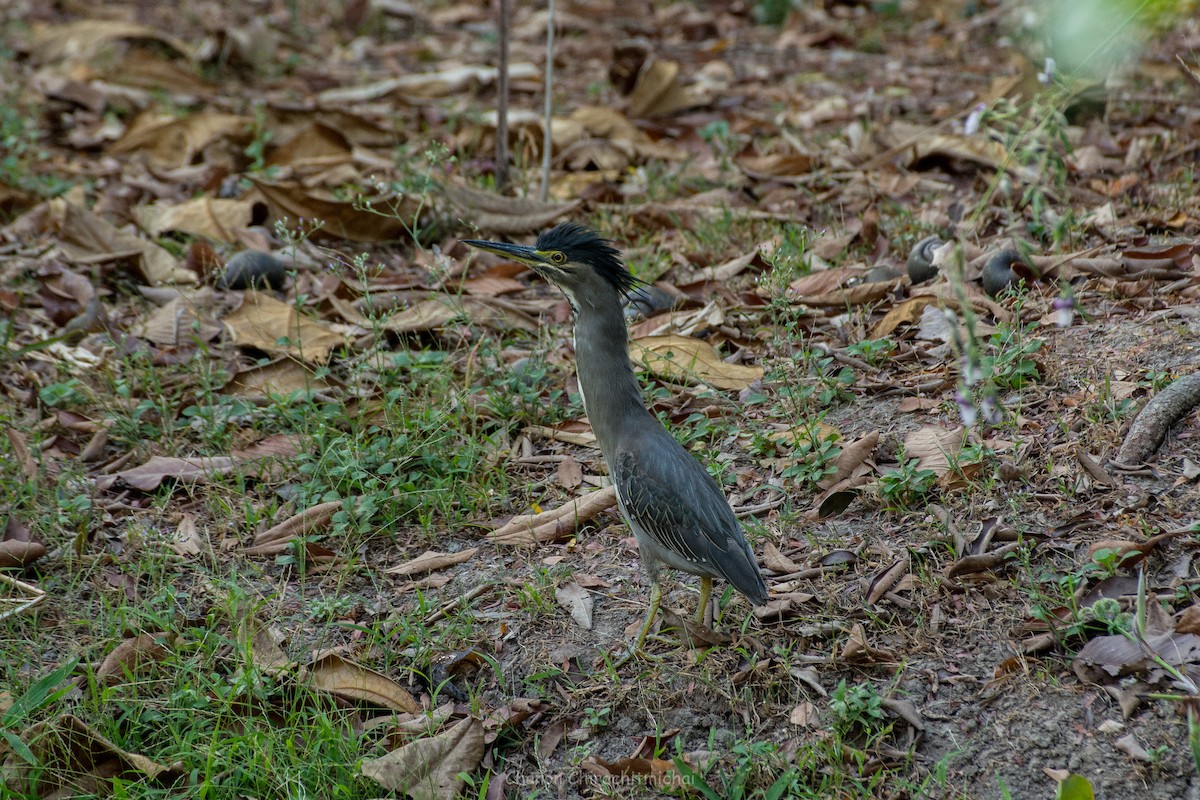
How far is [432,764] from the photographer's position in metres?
3.02

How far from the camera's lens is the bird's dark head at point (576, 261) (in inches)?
146

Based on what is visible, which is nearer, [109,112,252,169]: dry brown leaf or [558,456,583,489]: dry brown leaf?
[558,456,583,489]: dry brown leaf

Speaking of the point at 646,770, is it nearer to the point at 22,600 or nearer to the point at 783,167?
the point at 22,600

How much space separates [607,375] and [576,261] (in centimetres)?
41

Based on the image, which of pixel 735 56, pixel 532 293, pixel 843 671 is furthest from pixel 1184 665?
pixel 735 56

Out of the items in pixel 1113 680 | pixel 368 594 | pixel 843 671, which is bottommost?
pixel 368 594

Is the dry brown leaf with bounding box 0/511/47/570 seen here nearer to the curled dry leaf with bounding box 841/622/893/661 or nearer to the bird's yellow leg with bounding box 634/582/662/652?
the bird's yellow leg with bounding box 634/582/662/652

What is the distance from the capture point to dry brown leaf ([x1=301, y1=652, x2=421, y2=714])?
3.28 m

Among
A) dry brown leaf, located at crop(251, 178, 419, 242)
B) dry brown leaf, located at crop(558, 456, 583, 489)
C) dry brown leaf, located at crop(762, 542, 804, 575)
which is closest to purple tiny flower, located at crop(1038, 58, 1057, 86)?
dry brown leaf, located at crop(762, 542, 804, 575)

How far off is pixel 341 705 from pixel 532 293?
267 cm

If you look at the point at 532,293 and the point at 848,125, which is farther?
the point at 848,125

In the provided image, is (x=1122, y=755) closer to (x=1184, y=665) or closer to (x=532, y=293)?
(x=1184, y=665)

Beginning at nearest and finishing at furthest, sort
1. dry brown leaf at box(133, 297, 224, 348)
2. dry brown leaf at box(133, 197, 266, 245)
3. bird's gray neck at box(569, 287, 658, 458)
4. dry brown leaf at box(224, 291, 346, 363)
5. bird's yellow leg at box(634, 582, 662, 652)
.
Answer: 1. bird's yellow leg at box(634, 582, 662, 652)
2. bird's gray neck at box(569, 287, 658, 458)
3. dry brown leaf at box(224, 291, 346, 363)
4. dry brown leaf at box(133, 297, 224, 348)
5. dry brown leaf at box(133, 197, 266, 245)

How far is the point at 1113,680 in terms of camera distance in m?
2.93
